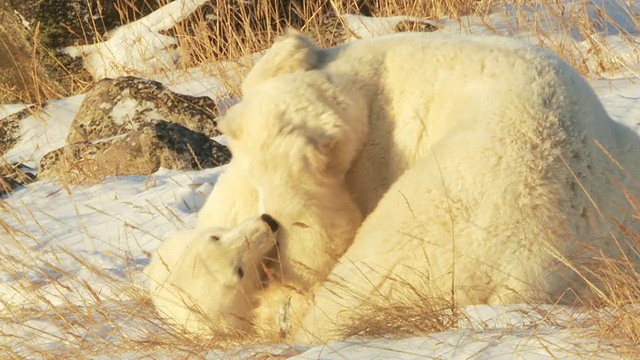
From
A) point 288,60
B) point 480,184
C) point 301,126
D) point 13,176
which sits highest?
point 288,60

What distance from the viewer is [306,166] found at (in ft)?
12.5

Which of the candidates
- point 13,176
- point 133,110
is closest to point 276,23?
point 133,110

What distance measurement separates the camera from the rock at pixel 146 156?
713cm

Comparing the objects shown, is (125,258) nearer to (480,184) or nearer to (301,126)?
(301,126)

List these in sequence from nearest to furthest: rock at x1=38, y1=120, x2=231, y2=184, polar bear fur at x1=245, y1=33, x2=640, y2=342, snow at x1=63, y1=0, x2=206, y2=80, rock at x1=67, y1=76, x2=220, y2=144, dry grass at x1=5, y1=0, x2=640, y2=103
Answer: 1. polar bear fur at x1=245, y1=33, x2=640, y2=342
2. rock at x1=38, y1=120, x2=231, y2=184
3. rock at x1=67, y1=76, x2=220, y2=144
4. dry grass at x1=5, y1=0, x2=640, y2=103
5. snow at x1=63, y1=0, x2=206, y2=80

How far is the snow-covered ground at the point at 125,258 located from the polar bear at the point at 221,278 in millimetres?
185

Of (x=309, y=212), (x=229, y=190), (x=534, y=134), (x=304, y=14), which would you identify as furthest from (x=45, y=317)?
(x=304, y=14)

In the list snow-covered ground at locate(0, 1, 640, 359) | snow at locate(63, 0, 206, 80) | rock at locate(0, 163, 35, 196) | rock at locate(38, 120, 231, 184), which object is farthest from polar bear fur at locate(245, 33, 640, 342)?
snow at locate(63, 0, 206, 80)

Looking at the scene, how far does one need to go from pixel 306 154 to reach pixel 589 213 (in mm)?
1056

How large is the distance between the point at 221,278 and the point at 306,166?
564 millimetres

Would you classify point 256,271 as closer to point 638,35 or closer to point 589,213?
point 589,213

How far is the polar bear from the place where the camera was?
3879 mm

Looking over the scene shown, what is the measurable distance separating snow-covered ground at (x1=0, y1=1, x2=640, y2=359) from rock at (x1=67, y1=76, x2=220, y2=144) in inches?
21.9

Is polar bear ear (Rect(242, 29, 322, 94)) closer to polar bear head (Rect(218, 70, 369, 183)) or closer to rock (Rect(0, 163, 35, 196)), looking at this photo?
polar bear head (Rect(218, 70, 369, 183))
